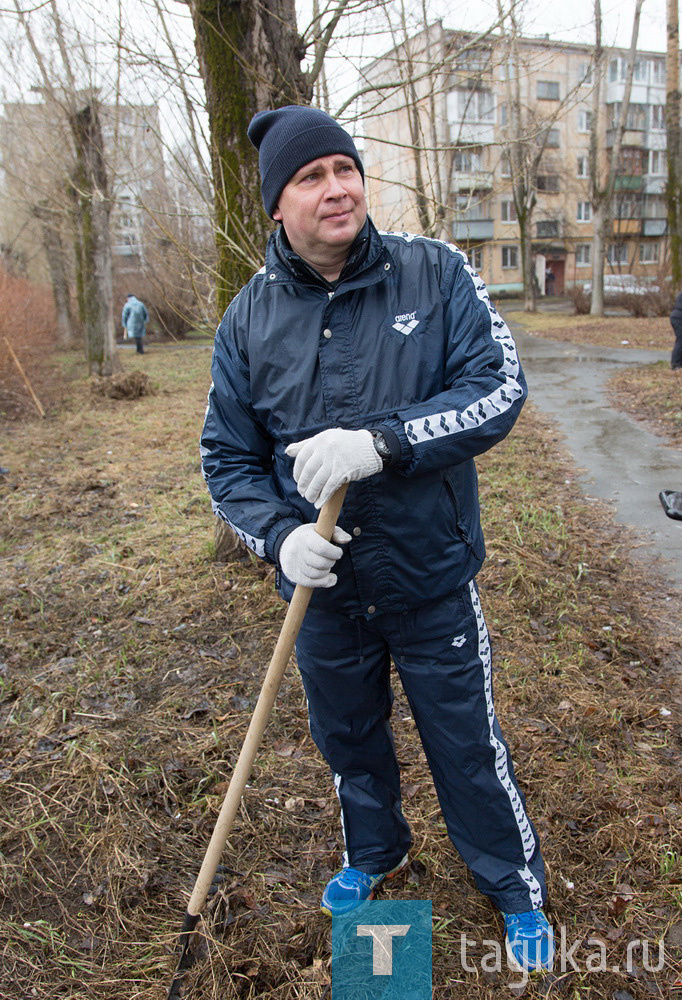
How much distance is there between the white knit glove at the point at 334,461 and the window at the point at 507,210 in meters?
46.4

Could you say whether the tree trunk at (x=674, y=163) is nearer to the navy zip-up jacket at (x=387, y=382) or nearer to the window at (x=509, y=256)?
the navy zip-up jacket at (x=387, y=382)

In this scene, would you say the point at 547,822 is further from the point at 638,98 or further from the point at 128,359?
the point at 638,98

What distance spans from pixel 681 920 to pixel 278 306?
7.37ft

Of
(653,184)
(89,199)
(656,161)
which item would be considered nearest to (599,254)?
(89,199)

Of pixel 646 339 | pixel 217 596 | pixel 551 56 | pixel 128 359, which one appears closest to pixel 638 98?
pixel 646 339

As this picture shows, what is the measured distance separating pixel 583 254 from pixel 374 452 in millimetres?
49738

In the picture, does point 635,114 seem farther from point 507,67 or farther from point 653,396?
point 653,396

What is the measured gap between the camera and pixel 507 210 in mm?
44562

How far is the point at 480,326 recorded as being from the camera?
6.35ft

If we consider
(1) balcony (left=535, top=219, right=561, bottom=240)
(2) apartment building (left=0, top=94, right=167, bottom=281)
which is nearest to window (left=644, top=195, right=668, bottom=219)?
(1) balcony (left=535, top=219, right=561, bottom=240)

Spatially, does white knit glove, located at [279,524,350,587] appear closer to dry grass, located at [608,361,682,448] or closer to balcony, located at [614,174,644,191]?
dry grass, located at [608,361,682,448]

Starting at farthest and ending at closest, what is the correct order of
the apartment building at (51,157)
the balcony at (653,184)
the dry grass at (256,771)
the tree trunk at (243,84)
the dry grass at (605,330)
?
the balcony at (653,184) → the dry grass at (605,330) → the apartment building at (51,157) → the tree trunk at (243,84) → the dry grass at (256,771)

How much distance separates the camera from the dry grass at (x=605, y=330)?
55.5ft

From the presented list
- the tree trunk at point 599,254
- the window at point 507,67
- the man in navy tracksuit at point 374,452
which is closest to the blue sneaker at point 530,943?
the man in navy tracksuit at point 374,452
